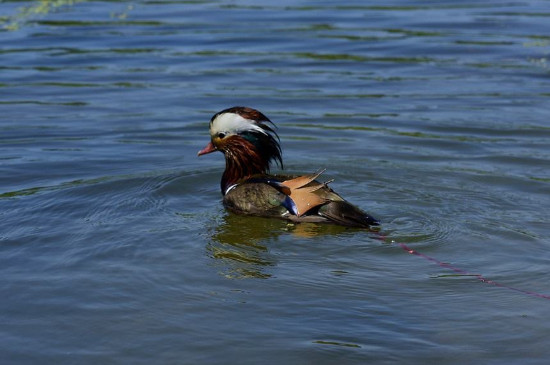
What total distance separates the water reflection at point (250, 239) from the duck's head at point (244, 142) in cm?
56

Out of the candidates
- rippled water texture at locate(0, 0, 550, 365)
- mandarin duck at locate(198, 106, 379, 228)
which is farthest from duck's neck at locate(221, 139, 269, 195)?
rippled water texture at locate(0, 0, 550, 365)

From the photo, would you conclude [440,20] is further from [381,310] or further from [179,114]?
[381,310]

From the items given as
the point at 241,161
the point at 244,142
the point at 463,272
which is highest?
the point at 244,142

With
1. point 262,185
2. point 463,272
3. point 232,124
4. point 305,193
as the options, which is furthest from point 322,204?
point 463,272

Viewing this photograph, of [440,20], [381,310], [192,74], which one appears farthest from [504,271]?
[440,20]

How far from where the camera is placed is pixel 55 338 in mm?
6277

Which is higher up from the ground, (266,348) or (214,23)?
(214,23)

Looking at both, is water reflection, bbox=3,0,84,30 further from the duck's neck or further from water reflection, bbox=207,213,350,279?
water reflection, bbox=207,213,350,279

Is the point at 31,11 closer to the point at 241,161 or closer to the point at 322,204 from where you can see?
the point at 241,161

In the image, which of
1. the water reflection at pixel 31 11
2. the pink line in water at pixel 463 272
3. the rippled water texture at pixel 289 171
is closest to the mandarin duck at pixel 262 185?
the rippled water texture at pixel 289 171

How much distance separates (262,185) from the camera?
28.7ft

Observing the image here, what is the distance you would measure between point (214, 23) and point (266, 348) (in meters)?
12.7

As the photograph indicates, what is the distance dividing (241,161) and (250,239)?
46.0 inches

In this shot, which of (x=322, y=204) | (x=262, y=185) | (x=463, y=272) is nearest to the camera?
(x=463, y=272)
